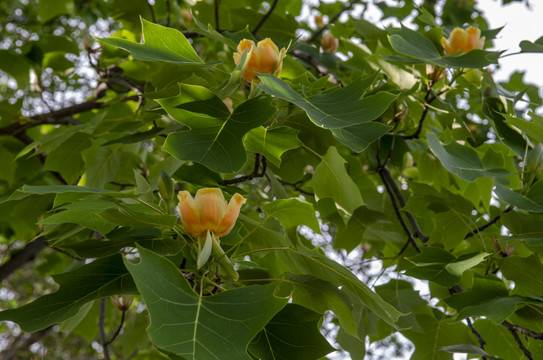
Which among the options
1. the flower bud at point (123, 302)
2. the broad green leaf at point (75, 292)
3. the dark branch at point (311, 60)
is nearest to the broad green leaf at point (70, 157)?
the flower bud at point (123, 302)

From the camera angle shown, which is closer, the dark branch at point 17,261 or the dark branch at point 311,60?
the dark branch at point 311,60

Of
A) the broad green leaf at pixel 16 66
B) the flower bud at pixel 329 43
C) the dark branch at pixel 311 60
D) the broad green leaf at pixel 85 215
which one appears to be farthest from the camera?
the broad green leaf at pixel 16 66

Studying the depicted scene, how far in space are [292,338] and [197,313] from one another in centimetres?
27

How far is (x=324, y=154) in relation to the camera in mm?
1325

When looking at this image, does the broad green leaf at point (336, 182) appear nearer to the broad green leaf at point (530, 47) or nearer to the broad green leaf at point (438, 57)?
the broad green leaf at point (438, 57)

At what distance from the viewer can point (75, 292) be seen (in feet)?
2.88

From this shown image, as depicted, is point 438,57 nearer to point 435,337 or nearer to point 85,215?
point 435,337

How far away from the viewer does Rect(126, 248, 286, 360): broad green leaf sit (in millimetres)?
658

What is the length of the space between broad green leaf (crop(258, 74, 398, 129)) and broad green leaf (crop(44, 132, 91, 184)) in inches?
41.3

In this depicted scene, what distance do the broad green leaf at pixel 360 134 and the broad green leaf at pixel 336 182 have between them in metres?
0.24

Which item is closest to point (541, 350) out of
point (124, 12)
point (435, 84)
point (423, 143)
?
point (423, 143)

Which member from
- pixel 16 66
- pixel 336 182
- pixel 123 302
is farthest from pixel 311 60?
pixel 16 66

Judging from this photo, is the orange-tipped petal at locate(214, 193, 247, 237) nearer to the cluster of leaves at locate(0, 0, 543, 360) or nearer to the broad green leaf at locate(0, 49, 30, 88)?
the cluster of leaves at locate(0, 0, 543, 360)

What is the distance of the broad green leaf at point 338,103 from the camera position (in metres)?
0.89
